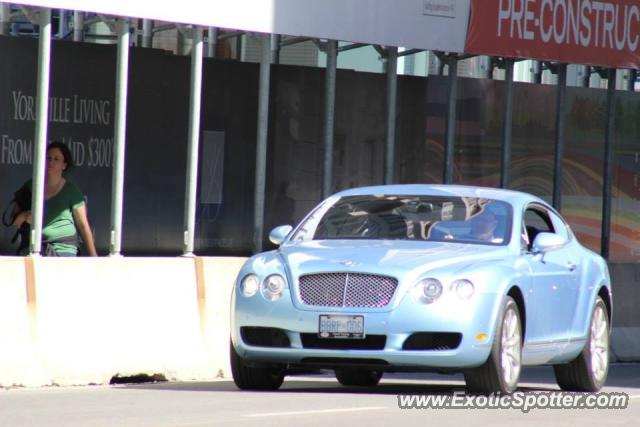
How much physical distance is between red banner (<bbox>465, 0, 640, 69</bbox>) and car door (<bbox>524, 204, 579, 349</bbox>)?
217 inches

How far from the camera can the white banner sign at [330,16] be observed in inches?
637

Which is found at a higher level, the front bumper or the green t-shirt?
the green t-shirt

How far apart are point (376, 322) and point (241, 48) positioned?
30.6ft

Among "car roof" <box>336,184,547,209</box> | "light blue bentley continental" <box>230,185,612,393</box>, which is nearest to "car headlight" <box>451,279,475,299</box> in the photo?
Answer: "light blue bentley continental" <box>230,185,612,393</box>

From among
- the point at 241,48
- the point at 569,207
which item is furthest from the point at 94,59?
the point at 569,207

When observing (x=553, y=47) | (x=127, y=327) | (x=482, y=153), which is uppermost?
(x=553, y=47)

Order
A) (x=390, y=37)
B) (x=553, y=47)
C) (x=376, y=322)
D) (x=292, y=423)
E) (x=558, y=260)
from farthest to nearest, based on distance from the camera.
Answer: (x=553, y=47), (x=390, y=37), (x=558, y=260), (x=376, y=322), (x=292, y=423)

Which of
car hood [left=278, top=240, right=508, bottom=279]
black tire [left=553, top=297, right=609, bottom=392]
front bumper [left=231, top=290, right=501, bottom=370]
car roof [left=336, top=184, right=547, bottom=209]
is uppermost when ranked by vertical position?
car roof [left=336, top=184, right=547, bottom=209]

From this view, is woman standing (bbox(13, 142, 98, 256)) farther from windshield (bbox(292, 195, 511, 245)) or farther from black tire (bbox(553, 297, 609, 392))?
black tire (bbox(553, 297, 609, 392))

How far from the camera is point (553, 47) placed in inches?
782

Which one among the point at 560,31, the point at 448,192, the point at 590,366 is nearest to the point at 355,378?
the point at 448,192

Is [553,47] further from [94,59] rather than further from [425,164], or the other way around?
[94,59]

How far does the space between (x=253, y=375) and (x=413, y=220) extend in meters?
1.72

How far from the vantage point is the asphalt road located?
33.3 ft
